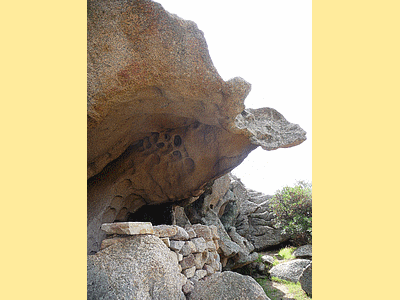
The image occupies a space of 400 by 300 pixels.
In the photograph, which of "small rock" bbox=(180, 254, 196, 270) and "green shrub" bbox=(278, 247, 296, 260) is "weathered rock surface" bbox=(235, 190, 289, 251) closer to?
"green shrub" bbox=(278, 247, 296, 260)

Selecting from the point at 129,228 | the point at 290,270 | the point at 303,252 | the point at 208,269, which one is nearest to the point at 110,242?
the point at 129,228

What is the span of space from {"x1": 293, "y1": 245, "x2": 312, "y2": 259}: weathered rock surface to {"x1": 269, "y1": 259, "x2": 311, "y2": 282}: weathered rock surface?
1059mm

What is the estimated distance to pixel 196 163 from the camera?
20.8 ft

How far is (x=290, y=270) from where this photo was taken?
9.31 m

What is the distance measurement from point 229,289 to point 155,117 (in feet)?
Result: 10.5

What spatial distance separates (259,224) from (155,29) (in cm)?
1158

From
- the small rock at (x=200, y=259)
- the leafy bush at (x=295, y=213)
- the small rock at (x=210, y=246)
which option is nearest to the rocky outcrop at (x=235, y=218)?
the leafy bush at (x=295, y=213)

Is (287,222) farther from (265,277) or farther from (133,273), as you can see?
(133,273)

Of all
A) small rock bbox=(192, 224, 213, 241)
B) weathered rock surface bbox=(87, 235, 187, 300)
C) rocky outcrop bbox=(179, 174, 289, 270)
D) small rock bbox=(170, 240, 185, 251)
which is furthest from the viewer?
rocky outcrop bbox=(179, 174, 289, 270)

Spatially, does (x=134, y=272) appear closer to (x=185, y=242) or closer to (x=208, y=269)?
(x=185, y=242)

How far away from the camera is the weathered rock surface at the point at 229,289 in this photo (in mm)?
3551

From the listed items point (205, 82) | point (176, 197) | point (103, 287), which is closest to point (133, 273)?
point (103, 287)

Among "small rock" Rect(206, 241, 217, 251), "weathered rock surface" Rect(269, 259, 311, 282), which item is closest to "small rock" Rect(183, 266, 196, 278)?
"small rock" Rect(206, 241, 217, 251)

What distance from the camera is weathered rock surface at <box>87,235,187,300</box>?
280 cm
